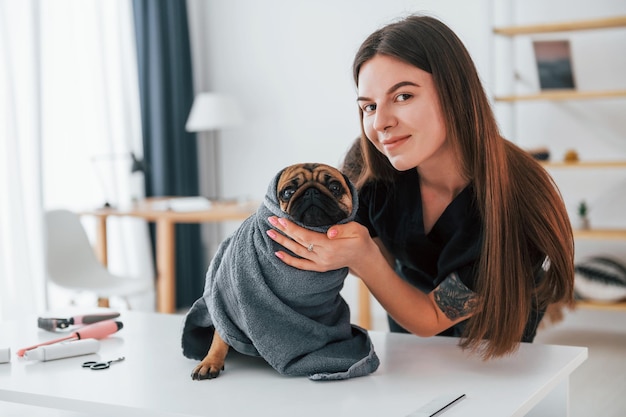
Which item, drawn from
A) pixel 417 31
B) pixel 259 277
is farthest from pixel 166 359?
pixel 417 31

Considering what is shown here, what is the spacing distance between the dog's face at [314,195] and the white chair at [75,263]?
2295mm

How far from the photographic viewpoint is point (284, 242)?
3.69 ft

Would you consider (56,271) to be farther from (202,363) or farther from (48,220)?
(202,363)

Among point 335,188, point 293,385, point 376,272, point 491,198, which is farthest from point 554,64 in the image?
point 293,385

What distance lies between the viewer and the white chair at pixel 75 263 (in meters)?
3.30

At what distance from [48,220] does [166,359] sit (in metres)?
2.28

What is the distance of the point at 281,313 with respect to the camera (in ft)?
3.80

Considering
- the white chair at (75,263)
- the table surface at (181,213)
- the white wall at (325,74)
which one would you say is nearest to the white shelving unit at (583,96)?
the white wall at (325,74)

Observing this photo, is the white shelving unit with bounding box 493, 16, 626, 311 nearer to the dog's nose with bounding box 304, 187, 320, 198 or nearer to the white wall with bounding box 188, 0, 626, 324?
the white wall with bounding box 188, 0, 626, 324

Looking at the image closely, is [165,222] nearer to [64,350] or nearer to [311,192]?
[64,350]

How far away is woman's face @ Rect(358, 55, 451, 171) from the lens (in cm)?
128

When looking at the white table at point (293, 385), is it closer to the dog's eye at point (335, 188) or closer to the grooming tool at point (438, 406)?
the grooming tool at point (438, 406)

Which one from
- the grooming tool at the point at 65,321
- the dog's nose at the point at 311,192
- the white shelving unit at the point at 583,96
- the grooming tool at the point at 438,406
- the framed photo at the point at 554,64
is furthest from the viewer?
the framed photo at the point at 554,64

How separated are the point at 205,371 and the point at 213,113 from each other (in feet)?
11.0
